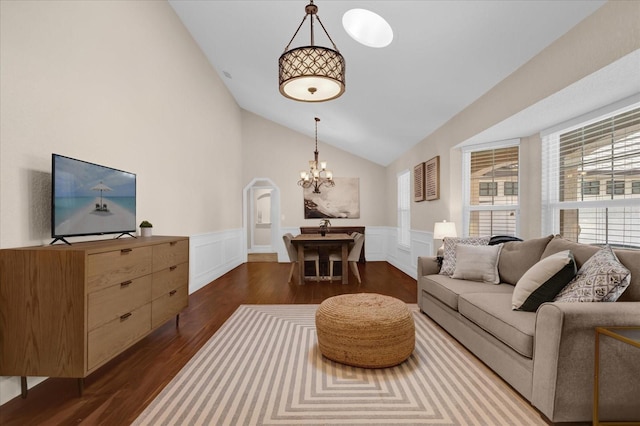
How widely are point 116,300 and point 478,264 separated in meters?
3.06

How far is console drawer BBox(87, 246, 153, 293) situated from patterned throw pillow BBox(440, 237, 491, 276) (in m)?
2.85

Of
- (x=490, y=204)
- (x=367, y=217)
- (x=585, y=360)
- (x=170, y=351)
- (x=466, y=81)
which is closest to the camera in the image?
(x=585, y=360)

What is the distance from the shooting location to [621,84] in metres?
2.38

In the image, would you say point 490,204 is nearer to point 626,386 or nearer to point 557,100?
point 557,100

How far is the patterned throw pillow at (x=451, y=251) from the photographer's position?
3.37 metres

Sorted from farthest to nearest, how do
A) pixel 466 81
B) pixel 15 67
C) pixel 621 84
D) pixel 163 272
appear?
pixel 466 81 → pixel 163 272 → pixel 621 84 → pixel 15 67

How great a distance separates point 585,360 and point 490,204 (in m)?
2.92

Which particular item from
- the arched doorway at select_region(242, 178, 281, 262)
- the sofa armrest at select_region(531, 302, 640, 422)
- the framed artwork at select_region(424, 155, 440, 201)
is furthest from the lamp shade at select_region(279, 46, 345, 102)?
the arched doorway at select_region(242, 178, 281, 262)

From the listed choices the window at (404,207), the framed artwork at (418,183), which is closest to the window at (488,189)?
the framed artwork at (418,183)

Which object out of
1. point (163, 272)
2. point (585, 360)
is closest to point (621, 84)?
point (585, 360)

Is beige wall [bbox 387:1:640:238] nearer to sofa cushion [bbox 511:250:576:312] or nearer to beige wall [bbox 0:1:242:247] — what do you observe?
sofa cushion [bbox 511:250:576:312]

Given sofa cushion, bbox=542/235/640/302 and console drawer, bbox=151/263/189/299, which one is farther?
console drawer, bbox=151/263/189/299

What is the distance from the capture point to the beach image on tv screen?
221 centimetres

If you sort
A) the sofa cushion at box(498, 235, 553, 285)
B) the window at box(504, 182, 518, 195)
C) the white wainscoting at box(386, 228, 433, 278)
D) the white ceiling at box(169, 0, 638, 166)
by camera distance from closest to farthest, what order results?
the white ceiling at box(169, 0, 638, 166) < the sofa cushion at box(498, 235, 553, 285) < the window at box(504, 182, 518, 195) < the white wainscoting at box(386, 228, 433, 278)
